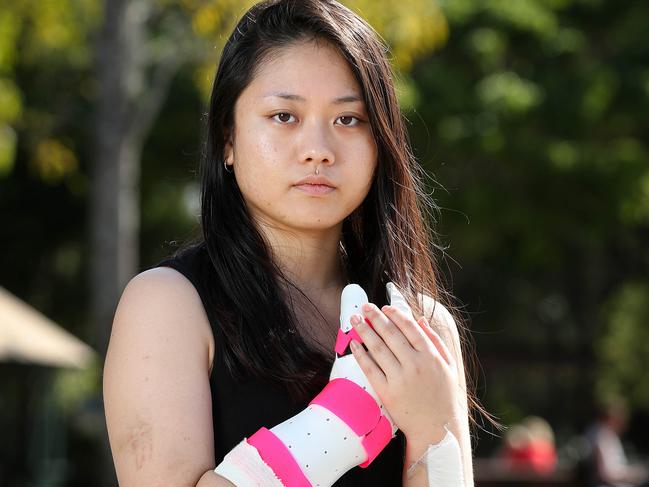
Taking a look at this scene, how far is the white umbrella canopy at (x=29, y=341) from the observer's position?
10094 millimetres

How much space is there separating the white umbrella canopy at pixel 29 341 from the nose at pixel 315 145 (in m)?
8.33

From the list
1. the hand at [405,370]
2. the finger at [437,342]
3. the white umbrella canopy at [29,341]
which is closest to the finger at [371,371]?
the hand at [405,370]

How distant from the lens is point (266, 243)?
2227 millimetres

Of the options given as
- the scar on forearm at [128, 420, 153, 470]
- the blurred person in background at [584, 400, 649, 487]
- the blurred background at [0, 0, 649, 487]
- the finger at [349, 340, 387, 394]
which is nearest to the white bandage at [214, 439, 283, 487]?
the scar on forearm at [128, 420, 153, 470]

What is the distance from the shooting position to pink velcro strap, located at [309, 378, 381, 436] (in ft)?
6.38

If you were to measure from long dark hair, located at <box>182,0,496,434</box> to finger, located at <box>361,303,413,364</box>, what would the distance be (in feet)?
0.57

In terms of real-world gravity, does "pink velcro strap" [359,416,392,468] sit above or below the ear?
below

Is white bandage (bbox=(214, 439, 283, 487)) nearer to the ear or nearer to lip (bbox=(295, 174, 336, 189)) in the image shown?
lip (bbox=(295, 174, 336, 189))

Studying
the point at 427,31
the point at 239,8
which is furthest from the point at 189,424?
the point at 427,31

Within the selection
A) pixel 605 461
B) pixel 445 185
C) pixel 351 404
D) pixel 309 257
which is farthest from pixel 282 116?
pixel 445 185

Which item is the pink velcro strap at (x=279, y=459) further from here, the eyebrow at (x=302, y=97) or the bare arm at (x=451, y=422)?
the eyebrow at (x=302, y=97)

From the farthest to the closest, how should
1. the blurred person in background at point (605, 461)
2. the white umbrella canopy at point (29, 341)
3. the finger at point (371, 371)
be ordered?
the blurred person in background at point (605, 461), the white umbrella canopy at point (29, 341), the finger at point (371, 371)

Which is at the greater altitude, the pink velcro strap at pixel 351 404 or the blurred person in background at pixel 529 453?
the pink velcro strap at pixel 351 404

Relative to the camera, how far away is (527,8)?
14648 millimetres
